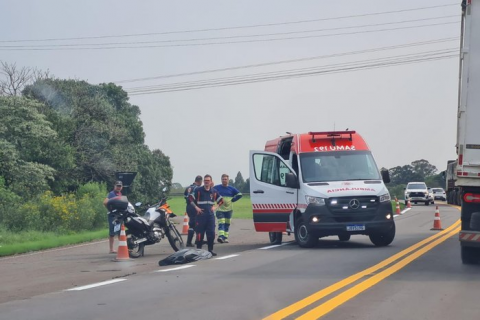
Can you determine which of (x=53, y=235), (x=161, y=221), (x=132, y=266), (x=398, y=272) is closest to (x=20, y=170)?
(x=53, y=235)

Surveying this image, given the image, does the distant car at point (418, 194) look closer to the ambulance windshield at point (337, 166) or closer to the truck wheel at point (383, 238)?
the ambulance windshield at point (337, 166)

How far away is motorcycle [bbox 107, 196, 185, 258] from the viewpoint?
1908 centimetres

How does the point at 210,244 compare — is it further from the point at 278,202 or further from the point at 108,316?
the point at 108,316

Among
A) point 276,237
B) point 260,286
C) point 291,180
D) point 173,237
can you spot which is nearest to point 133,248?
point 173,237

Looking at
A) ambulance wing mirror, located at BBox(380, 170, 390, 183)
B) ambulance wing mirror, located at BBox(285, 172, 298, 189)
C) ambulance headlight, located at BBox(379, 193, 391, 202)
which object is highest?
ambulance wing mirror, located at BBox(380, 170, 390, 183)

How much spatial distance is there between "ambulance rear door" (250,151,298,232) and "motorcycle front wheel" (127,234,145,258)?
2.96 meters

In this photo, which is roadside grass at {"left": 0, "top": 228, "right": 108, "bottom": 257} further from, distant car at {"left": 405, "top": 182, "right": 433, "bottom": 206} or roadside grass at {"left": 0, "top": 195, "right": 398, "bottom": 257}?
distant car at {"left": 405, "top": 182, "right": 433, "bottom": 206}

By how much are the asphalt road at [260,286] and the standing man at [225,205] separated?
9.87ft

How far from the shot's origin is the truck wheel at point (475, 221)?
14445 mm

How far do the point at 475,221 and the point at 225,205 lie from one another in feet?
30.4

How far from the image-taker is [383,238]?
65.1 ft

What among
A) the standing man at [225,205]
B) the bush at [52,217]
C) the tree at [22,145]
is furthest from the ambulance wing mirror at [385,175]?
the tree at [22,145]

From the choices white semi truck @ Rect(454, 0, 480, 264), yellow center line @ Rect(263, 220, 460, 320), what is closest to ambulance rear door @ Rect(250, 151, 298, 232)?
yellow center line @ Rect(263, 220, 460, 320)

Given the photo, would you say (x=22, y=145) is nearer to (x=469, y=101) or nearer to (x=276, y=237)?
(x=276, y=237)
